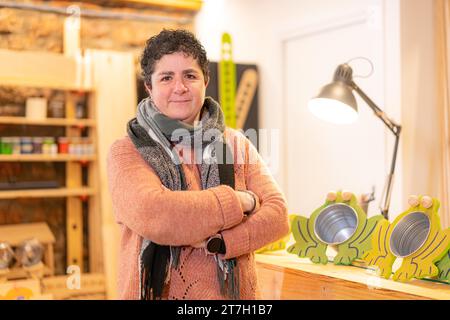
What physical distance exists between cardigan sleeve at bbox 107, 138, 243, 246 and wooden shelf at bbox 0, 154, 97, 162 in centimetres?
201

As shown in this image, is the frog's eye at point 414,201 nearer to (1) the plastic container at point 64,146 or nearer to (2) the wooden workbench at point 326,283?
(2) the wooden workbench at point 326,283

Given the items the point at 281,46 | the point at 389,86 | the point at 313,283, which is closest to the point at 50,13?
the point at 281,46

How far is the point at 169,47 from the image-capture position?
1.18 meters

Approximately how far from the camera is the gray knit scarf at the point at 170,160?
1.17 meters

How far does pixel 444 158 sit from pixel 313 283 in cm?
115

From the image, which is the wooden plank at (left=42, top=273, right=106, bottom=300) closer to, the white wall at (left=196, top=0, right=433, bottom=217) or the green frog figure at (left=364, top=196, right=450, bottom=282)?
the white wall at (left=196, top=0, right=433, bottom=217)

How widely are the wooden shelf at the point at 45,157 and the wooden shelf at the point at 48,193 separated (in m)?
0.18

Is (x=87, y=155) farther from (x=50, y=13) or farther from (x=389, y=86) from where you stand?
(x=389, y=86)

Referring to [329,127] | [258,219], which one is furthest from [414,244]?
[329,127]

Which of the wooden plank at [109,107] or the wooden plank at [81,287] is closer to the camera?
the wooden plank at [81,287]

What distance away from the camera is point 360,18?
2512 millimetres

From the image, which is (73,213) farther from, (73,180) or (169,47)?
(169,47)

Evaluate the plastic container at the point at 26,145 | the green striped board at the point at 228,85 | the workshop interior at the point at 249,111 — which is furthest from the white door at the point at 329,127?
the plastic container at the point at 26,145
